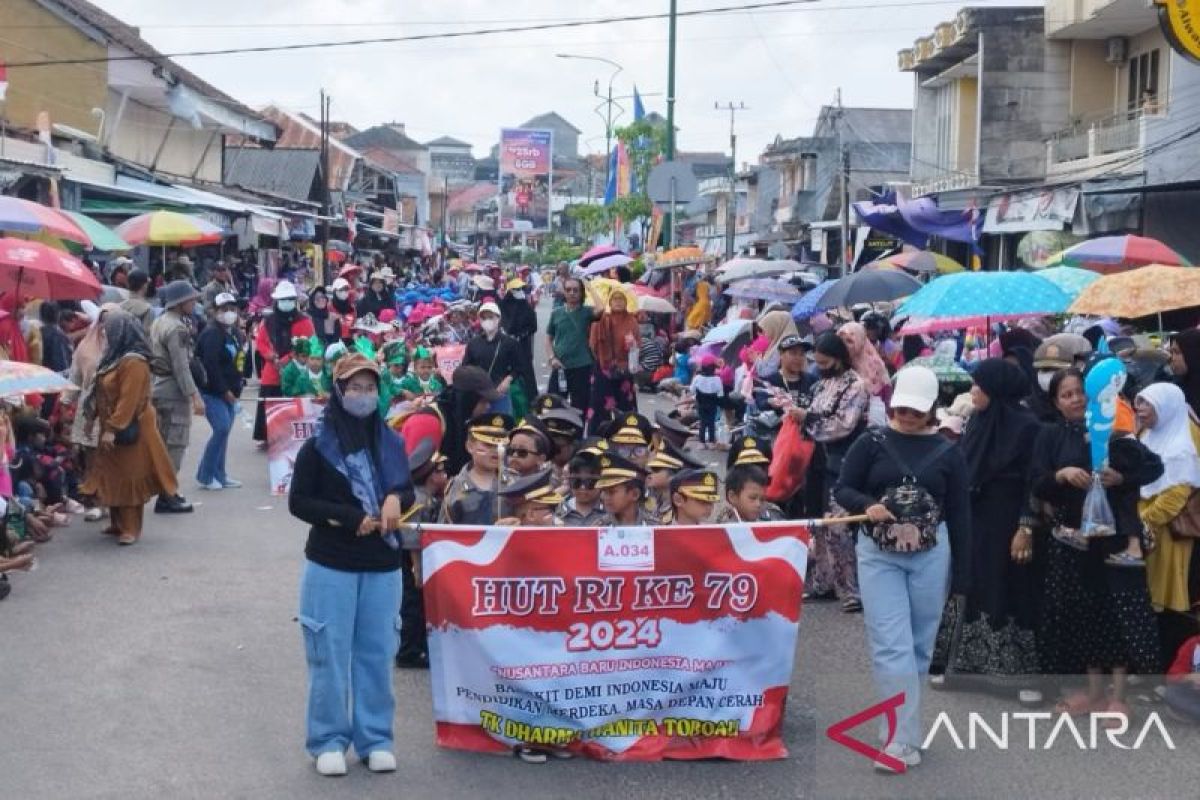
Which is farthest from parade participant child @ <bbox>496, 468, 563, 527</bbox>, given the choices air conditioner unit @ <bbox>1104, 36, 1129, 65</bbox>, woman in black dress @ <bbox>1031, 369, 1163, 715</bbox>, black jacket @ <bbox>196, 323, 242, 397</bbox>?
air conditioner unit @ <bbox>1104, 36, 1129, 65</bbox>

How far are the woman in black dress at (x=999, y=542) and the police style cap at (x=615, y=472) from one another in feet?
5.33

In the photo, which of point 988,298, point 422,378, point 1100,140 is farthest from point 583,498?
point 1100,140

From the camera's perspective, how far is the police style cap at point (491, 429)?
8320 mm

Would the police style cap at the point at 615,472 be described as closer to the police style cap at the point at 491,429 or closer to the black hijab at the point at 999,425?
the police style cap at the point at 491,429

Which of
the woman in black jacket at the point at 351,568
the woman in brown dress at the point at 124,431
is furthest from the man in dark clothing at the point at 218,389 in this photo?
the woman in black jacket at the point at 351,568

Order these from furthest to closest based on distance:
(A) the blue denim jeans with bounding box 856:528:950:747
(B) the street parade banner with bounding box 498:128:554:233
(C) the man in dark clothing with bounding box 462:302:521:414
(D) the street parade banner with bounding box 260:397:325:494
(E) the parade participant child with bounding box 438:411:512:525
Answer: (B) the street parade banner with bounding box 498:128:554:233
(D) the street parade banner with bounding box 260:397:325:494
(C) the man in dark clothing with bounding box 462:302:521:414
(E) the parade participant child with bounding box 438:411:512:525
(A) the blue denim jeans with bounding box 856:528:950:747

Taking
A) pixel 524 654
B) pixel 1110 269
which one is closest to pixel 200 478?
pixel 524 654

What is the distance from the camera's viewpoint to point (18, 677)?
816cm

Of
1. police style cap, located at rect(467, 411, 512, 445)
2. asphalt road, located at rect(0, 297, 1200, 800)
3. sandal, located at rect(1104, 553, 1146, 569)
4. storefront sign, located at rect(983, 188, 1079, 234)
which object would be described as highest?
storefront sign, located at rect(983, 188, 1079, 234)

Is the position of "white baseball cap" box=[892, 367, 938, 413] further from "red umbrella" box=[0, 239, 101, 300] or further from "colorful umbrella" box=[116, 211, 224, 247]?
"colorful umbrella" box=[116, 211, 224, 247]

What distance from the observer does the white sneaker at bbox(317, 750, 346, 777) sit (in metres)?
6.68

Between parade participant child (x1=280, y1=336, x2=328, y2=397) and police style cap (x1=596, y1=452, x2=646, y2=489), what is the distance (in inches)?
338

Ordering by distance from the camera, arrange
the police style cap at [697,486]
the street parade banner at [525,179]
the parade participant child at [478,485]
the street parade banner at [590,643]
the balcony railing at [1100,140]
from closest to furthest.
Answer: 1. the street parade banner at [590,643]
2. the police style cap at [697,486]
3. the parade participant child at [478,485]
4. the balcony railing at [1100,140]
5. the street parade banner at [525,179]

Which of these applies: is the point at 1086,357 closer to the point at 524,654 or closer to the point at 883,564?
the point at 883,564
